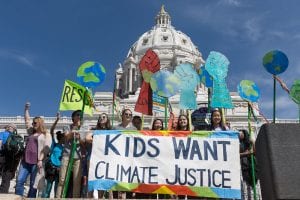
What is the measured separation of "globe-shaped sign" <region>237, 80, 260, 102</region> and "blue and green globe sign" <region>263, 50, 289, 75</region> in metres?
1.11

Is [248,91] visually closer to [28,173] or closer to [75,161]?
[75,161]

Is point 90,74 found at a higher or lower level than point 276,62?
lower

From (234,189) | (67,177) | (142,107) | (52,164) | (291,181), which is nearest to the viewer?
(291,181)

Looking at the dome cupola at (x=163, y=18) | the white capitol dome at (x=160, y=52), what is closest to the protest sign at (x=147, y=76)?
the white capitol dome at (x=160, y=52)

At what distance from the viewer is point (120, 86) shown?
3346 inches

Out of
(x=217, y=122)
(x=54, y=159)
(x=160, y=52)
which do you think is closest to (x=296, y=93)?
(x=217, y=122)

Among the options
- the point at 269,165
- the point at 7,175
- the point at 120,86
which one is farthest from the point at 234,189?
the point at 120,86

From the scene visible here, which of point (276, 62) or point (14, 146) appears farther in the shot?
point (14, 146)

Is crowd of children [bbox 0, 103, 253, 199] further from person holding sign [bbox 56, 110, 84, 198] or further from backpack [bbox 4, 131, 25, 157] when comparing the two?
backpack [bbox 4, 131, 25, 157]

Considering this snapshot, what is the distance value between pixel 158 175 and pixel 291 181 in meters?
2.44

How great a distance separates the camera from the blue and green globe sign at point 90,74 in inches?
373

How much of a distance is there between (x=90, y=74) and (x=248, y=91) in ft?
11.6

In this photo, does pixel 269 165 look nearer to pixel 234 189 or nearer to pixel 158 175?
pixel 234 189

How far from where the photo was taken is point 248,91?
34.3 ft
